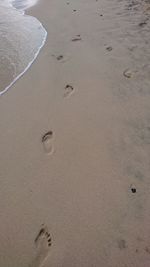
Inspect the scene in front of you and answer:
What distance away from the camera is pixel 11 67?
201 inches

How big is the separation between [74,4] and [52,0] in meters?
1.10

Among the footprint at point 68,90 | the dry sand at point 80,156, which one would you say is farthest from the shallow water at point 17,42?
the footprint at point 68,90

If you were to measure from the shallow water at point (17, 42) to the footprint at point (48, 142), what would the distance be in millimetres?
1412

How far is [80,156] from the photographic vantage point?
3201 mm

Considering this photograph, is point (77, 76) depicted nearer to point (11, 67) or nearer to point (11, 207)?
point (11, 67)

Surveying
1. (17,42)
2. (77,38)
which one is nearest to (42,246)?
(77,38)

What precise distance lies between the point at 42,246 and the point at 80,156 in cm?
109

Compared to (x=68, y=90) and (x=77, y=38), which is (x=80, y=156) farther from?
(x=77, y=38)

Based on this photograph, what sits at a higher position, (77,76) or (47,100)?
(77,76)

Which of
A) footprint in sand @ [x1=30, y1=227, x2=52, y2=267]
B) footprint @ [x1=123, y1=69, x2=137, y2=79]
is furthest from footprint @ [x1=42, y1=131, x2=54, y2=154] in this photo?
footprint @ [x1=123, y1=69, x2=137, y2=79]

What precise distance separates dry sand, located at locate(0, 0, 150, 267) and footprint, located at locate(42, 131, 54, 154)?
0.01 meters

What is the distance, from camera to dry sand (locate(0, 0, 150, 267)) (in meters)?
2.47

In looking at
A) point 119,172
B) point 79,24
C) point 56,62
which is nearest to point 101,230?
point 119,172

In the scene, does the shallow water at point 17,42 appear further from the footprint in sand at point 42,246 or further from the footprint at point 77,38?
the footprint in sand at point 42,246
